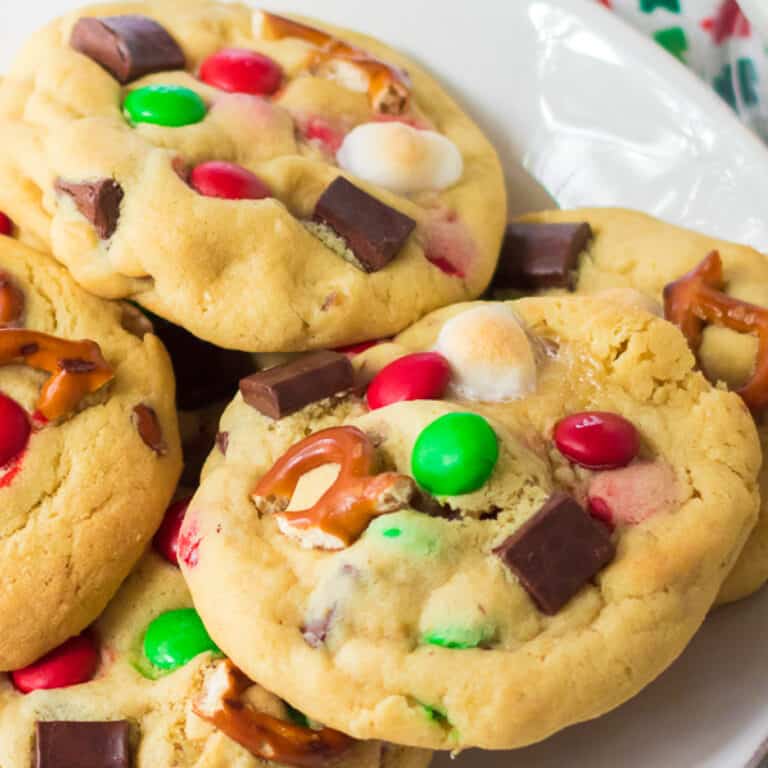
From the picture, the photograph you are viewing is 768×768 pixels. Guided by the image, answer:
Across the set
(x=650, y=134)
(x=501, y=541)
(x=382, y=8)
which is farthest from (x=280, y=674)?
(x=382, y=8)

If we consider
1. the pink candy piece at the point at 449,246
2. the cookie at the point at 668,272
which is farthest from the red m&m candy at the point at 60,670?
the cookie at the point at 668,272

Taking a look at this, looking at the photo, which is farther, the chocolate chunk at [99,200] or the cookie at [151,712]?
the chocolate chunk at [99,200]

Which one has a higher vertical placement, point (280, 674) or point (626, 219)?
point (626, 219)

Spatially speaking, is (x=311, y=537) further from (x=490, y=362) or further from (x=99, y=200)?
(x=99, y=200)

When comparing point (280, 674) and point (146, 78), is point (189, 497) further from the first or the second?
point (146, 78)

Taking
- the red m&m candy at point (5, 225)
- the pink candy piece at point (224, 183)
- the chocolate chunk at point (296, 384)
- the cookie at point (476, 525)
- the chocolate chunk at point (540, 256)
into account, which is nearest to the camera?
the cookie at point (476, 525)

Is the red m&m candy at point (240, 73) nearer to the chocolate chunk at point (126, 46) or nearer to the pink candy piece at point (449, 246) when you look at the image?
the chocolate chunk at point (126, 46)

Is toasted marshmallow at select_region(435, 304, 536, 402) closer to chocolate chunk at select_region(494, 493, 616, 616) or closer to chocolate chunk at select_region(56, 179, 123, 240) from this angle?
chocolate chunk at select_region(494, 493, 616, 616)
